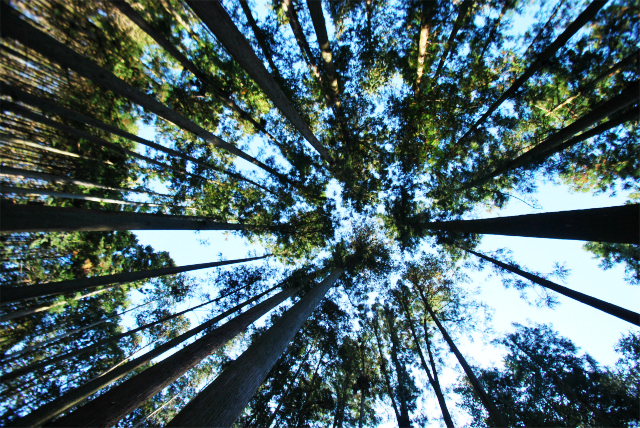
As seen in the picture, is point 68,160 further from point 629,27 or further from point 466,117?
point 629,27

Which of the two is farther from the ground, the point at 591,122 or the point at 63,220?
the point at 591,122

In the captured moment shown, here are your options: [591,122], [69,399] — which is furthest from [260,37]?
[69,399]

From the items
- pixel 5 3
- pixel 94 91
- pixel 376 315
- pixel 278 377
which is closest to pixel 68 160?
pixel 94 91

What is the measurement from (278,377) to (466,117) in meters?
14.3

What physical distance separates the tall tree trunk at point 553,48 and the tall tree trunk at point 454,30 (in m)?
2.50

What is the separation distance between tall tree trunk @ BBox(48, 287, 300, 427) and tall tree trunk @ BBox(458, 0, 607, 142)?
37.7 feet

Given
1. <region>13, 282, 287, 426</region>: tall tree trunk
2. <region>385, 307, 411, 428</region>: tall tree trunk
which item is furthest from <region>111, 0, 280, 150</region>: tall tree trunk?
<region>385, 307, 411, 428</region>: tall tree trunk

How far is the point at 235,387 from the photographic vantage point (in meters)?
3.54

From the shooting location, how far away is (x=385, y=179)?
12.1 metres

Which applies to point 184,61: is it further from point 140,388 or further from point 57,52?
point 140,388

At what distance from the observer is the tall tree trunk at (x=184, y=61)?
4.74 metres

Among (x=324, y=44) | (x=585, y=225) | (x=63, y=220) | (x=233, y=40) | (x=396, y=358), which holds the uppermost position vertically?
(x=324, y=44)

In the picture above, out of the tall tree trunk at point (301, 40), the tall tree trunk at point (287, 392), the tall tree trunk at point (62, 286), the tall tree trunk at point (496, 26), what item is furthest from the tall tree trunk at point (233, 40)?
the tall tree trunk at point (287, 392)

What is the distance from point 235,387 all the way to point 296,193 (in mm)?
9294
